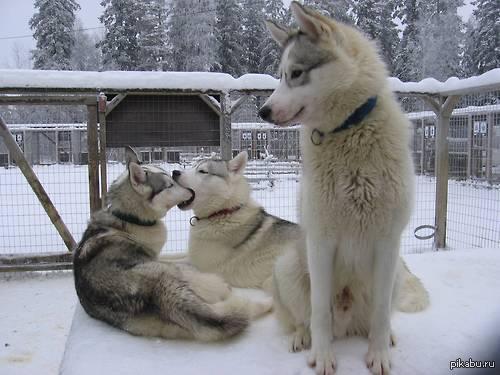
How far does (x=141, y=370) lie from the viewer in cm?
205

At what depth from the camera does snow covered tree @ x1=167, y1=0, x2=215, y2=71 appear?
2719 cm

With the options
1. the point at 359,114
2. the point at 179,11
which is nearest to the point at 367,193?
the point at 359,114

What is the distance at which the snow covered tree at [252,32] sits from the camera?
28.7m

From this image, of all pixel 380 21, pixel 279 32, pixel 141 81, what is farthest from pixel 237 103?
pixel 380 21

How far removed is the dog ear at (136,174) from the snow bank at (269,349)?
1.13 m

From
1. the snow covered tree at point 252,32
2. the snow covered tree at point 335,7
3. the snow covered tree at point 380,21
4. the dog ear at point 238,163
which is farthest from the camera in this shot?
the snow covered tree at point 252,32

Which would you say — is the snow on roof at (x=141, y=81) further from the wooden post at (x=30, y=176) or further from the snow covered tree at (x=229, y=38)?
the snow covered tree at (x=229, y=38)

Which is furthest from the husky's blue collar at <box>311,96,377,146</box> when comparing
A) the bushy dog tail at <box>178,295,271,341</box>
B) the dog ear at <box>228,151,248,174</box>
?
the dog ear at <box>228,151,248,174</box>

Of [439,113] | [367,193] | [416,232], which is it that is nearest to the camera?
[367,193]

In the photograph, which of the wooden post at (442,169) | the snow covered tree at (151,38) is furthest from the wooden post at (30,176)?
the snow covered tree at (151,38)

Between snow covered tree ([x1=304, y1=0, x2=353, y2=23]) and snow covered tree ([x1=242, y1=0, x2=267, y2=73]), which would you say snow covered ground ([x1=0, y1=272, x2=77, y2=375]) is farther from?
snow covered tree ([x1=242, y1=0, x2=267, y2=73])

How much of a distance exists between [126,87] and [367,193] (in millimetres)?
4211

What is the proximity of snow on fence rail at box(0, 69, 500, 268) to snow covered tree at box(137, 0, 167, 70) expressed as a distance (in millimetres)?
16419

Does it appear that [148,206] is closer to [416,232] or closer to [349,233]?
[349,233]
